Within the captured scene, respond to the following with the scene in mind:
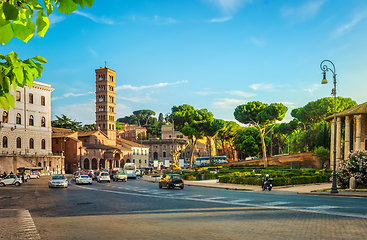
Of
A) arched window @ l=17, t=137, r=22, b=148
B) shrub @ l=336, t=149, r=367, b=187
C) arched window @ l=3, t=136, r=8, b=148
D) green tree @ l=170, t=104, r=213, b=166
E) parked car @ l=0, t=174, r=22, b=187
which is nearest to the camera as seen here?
shrub @ l=336, t=149, r=367, b=187

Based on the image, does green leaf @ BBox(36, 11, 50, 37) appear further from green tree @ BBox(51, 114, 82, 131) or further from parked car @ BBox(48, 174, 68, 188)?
green tree @ BBox(51, 114, 82, 131)

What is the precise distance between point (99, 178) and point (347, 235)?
4223 cm

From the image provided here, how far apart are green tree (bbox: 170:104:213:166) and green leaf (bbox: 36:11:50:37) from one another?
77.4 meters

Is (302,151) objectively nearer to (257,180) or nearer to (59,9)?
(257,180)

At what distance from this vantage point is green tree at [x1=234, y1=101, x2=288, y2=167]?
230ft

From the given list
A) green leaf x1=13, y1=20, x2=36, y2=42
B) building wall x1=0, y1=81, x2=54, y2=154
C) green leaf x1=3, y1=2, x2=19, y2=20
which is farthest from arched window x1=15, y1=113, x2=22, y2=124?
green leaf x1=3, y1=2, x2=19, y2=20

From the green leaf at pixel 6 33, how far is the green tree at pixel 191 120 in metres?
77.6

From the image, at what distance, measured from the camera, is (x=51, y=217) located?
48.2 ft

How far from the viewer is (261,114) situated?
232 feet

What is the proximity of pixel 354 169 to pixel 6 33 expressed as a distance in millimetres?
29117

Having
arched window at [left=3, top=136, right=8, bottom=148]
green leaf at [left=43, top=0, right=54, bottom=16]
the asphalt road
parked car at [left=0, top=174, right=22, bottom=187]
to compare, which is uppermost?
green leaf at [left=43, top=0, right=54, bottom=16]

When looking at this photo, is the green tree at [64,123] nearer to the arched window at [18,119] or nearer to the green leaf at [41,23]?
the arched window at [18,119]

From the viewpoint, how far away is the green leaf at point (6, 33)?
326 centimetres

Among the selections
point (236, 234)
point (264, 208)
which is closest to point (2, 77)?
point (236, 234)
